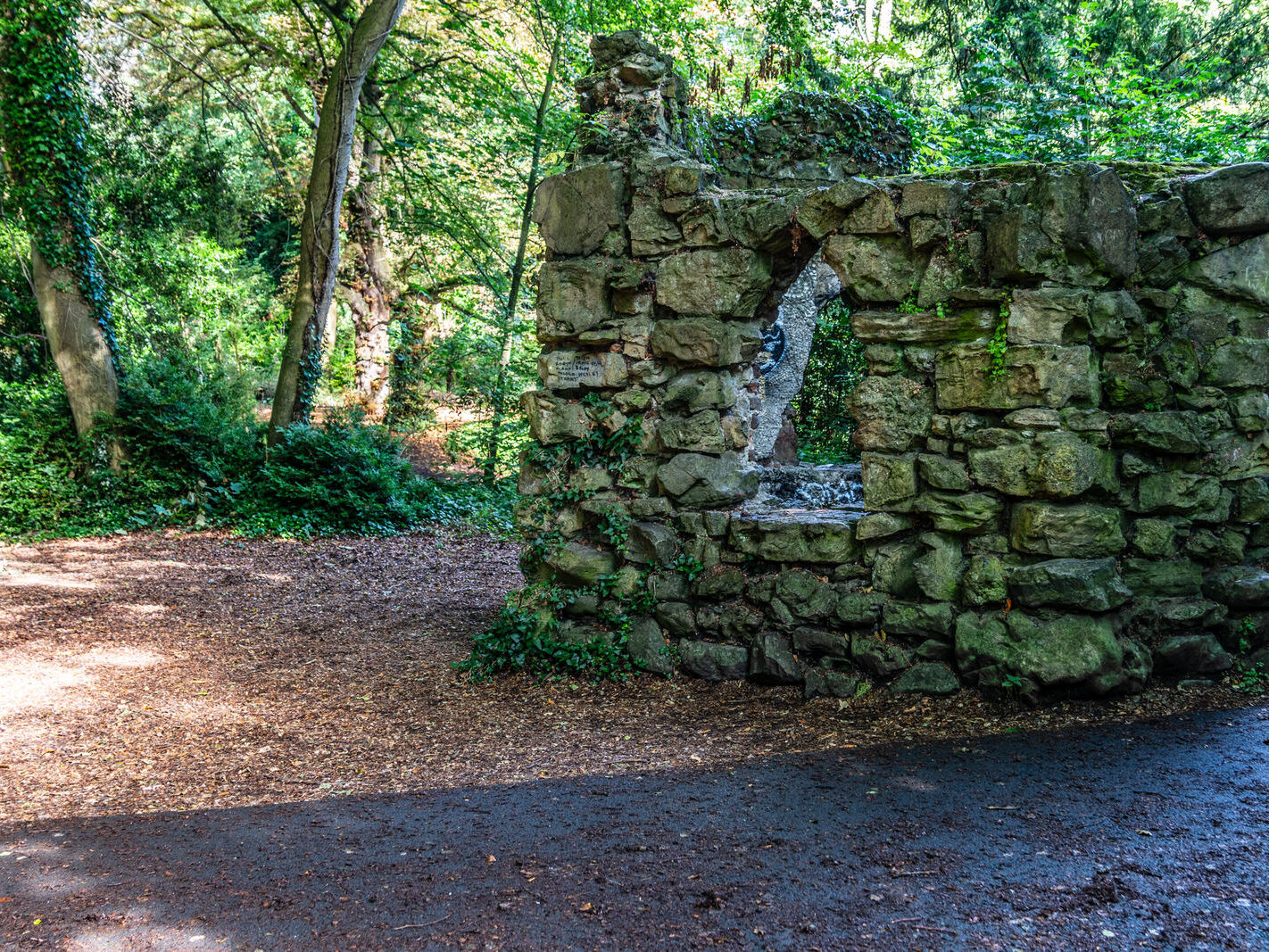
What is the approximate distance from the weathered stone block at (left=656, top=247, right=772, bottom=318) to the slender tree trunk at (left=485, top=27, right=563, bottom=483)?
7.25 meters

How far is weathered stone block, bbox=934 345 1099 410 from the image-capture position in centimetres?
449

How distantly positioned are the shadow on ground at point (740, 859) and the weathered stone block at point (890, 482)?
54.7 inches

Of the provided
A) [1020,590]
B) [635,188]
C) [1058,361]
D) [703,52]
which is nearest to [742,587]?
[1020,590]

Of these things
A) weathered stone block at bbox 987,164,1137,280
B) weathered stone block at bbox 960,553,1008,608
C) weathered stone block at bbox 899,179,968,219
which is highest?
weathered stone block at bbox 899,179,968,219

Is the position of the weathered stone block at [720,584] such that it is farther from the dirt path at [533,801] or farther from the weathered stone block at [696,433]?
the weathered stone block at [696,433]

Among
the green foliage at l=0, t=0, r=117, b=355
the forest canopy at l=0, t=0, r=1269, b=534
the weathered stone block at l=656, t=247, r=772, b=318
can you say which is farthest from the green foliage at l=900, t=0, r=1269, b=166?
the green foliage at l=0, t=0, r=117, b=355

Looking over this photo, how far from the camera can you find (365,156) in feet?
51.9

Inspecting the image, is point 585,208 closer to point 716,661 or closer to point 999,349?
point 999,349

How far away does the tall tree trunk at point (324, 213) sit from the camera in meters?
A: 10.5

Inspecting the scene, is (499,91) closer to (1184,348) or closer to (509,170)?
(509,170)

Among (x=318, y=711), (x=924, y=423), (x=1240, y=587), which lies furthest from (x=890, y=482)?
(x=318, y=711)

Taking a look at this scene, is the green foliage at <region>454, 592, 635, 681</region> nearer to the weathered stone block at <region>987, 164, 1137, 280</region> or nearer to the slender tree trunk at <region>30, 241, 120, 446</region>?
the weathered stone block at <region>987, 164, 1137, 280</region>

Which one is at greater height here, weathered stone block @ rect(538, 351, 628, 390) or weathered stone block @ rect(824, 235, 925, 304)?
weathered stone block @ rect(824, 235, 925, 304)

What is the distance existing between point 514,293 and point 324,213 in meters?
3.64
